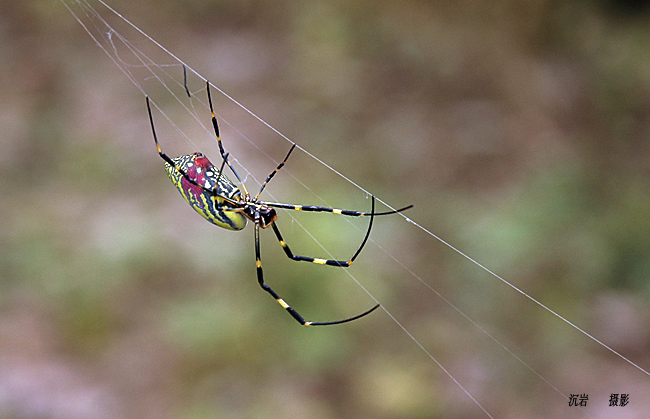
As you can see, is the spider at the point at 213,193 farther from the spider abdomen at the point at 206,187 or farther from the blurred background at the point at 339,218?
the blurred background at the point at 339,218

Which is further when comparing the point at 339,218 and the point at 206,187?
the point at 339,218

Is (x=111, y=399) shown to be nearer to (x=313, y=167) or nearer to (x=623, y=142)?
(x=313, y=167)

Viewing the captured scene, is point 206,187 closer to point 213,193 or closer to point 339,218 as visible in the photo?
point 213,193

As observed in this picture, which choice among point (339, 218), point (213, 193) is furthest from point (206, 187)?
point (339, 218)

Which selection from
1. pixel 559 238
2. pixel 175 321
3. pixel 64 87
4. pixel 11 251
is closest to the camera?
pixel 175 321

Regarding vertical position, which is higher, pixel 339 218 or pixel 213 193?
pixel 339 218

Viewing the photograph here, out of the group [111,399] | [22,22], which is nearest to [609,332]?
[111,399]
